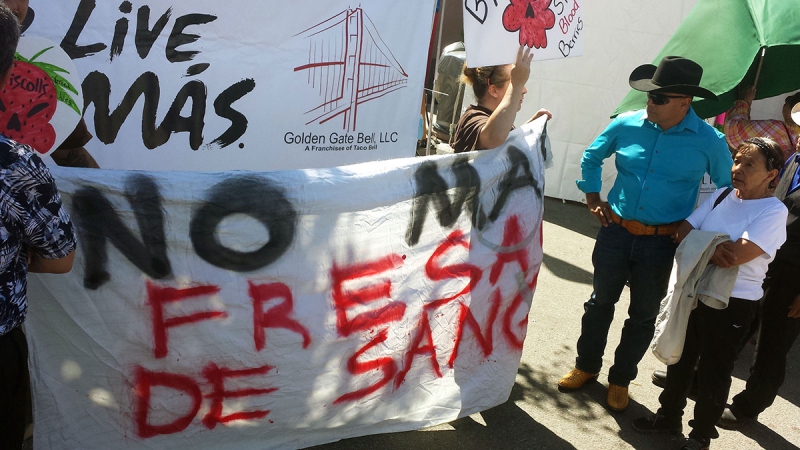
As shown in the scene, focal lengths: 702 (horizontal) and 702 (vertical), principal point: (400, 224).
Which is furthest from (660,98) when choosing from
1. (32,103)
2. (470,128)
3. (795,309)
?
(32,103)

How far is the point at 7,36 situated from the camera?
5.93 feet

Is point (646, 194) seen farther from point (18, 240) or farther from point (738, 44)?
point (18, 240)

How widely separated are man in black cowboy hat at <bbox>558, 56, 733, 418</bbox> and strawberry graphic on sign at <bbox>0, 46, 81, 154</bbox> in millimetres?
2647

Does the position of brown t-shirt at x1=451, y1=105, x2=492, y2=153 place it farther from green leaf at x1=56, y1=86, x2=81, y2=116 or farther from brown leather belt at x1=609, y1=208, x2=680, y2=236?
green leaf at x1=56, y1=86, x2=81, y2=116

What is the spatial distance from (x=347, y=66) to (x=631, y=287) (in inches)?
81.0

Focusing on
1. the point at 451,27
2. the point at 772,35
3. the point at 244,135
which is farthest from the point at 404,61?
the point at 451,27

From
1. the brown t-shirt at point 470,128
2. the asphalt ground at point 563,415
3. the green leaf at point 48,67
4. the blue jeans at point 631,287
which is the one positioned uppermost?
the green leaf at point 48,67

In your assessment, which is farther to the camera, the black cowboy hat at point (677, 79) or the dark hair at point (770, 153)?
the black cowboy hat at point (677, 79)

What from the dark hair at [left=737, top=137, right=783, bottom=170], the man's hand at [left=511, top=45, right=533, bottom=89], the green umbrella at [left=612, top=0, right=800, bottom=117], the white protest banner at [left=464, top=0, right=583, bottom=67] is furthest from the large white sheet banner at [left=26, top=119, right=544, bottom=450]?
the green umbrella at [left=612, top=0, right=800, bottom=117]

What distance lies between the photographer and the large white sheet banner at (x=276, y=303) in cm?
243

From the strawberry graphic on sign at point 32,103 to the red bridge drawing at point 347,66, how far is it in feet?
5.36

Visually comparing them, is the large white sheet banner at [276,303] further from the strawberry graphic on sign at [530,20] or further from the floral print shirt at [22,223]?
the strawberry graphic on sign at [530,20]

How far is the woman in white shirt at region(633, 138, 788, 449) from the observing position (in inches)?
123

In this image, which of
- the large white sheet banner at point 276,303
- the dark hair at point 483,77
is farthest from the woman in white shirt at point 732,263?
the dark hair at point 483,77
